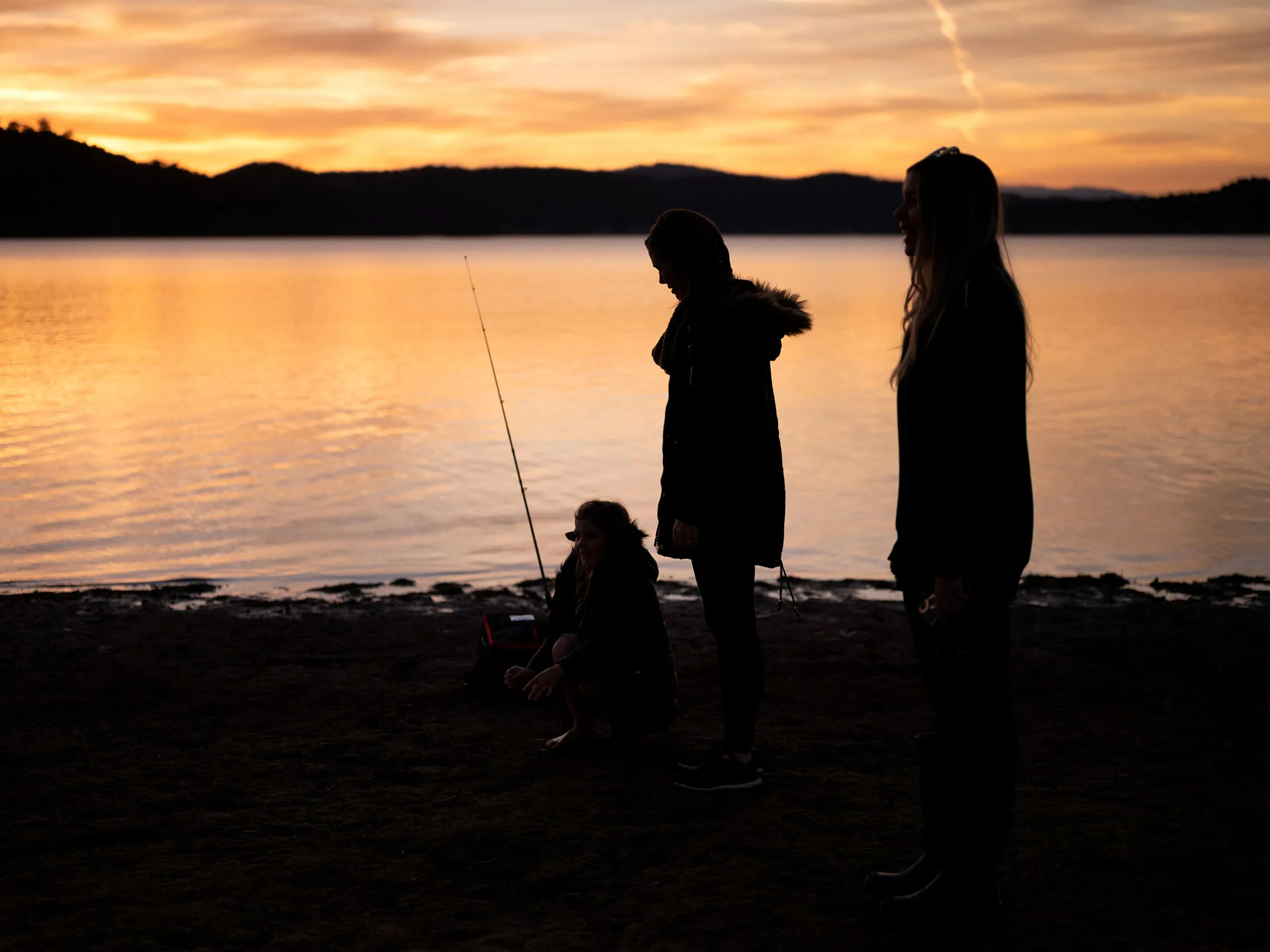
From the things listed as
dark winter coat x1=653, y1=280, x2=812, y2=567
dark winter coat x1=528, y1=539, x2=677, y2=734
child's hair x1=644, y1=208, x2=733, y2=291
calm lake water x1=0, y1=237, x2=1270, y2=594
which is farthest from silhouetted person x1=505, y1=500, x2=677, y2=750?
calm lake water x1=0, y1=237, x2=1270, y2=594

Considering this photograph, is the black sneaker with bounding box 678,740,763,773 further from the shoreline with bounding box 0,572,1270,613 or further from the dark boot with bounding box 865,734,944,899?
the shoreline with bounding box 0,572,1270,613

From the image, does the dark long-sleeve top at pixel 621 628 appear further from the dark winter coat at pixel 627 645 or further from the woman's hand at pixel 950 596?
the woman's hand at pixel 950 596

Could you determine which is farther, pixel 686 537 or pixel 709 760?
pixel 709 760

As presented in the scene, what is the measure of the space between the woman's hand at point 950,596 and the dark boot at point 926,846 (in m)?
0.44

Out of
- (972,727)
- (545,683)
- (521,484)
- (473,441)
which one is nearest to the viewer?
(972,727)

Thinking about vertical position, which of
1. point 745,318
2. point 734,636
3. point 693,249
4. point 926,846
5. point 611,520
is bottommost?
point 926,846

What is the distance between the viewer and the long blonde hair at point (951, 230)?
115 inches

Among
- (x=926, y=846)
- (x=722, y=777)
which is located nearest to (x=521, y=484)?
(x=722, y=777)

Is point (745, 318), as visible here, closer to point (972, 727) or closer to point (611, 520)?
point (611, 520)

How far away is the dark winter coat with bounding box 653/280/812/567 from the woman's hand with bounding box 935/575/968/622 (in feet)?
3.56

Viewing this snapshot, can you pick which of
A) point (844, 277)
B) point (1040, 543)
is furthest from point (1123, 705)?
point (844, 277)

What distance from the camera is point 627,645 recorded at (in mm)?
4562

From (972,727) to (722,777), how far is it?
53.5 inches

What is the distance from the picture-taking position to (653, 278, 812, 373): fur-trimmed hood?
13.0 ft
